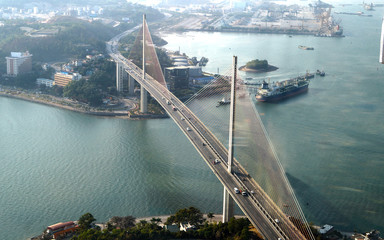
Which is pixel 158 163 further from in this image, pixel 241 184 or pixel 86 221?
pixel 241 184

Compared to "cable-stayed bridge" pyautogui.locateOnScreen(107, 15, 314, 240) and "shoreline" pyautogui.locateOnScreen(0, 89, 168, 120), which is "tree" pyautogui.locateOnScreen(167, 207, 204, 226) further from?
"shoreline" pyautogui.locateOnScreen(0, 89, 168, 120)

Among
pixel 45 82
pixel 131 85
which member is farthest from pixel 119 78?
pixel 45 82

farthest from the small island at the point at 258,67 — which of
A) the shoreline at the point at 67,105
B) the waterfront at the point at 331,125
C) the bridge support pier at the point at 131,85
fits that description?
the shoreline at the point at 67,105

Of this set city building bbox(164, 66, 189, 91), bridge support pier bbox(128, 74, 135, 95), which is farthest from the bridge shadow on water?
bridge support pier bbox(128, 74, 135, 95)

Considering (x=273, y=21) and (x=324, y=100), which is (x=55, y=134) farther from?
(x=273, y=21)

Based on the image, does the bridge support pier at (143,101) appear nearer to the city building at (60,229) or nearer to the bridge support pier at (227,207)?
the city building at (60,229)
